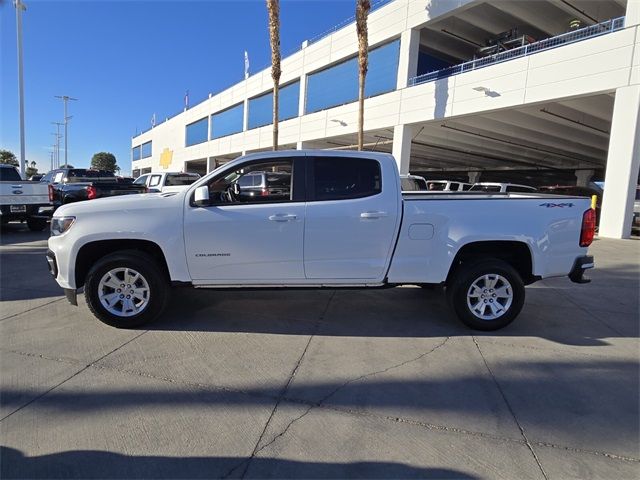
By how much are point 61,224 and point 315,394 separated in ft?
10.8

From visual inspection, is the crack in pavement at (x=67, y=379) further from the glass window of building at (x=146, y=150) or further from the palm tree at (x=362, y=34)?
the glass window of building at (x=146, y=150)

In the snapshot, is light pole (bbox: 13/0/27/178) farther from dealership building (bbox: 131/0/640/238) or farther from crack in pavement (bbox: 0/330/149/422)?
crack in pavement (bbox: 0/330/149/422)

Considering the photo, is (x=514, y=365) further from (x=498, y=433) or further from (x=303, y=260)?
(x=303, y=260)

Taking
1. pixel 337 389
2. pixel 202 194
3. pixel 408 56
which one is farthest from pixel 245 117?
pixel 337 389

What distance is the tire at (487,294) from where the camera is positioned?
171 inches

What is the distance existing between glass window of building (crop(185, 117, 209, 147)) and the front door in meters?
41.8

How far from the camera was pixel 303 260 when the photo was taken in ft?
14.0

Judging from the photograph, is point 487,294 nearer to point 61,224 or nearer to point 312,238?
point 312,238

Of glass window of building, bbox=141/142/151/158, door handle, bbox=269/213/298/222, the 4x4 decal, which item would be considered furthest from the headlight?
glass window of building, bbox=141/142/151/158

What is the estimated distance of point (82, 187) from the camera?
572 inches

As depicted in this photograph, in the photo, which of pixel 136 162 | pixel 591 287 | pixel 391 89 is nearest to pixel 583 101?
pixel 391 89

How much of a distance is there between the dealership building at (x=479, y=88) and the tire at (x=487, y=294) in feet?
36.1

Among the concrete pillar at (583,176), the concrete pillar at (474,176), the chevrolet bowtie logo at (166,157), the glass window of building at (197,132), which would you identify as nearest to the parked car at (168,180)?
the glass window of building at (197,132)

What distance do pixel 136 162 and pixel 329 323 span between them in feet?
270
